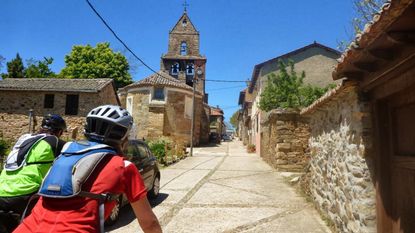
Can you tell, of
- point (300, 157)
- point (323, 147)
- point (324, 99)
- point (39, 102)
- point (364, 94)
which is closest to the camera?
point (364, 94)

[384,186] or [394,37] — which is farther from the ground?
[394,37]

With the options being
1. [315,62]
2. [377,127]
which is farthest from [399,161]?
[315,62]

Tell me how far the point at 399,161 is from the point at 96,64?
41651mm

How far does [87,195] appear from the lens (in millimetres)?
1861

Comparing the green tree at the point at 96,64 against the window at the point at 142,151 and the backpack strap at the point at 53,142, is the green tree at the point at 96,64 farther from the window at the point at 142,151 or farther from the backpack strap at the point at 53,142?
the backpack strap at the point at 53,142

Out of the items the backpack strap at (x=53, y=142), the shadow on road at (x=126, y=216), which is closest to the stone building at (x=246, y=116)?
the shadow on road at (x=126, y=216)

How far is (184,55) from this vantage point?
4569 cm

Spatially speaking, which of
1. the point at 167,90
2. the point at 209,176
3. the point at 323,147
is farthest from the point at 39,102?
the point at 323,147

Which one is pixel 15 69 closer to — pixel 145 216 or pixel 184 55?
pixel 184 55

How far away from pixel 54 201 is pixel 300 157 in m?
13.9

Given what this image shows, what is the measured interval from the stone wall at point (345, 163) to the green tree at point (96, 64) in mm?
37519

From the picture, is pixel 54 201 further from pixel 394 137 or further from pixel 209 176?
pixel 209 176

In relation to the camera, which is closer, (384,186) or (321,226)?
(384,186)

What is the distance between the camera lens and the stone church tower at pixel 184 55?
148ft
